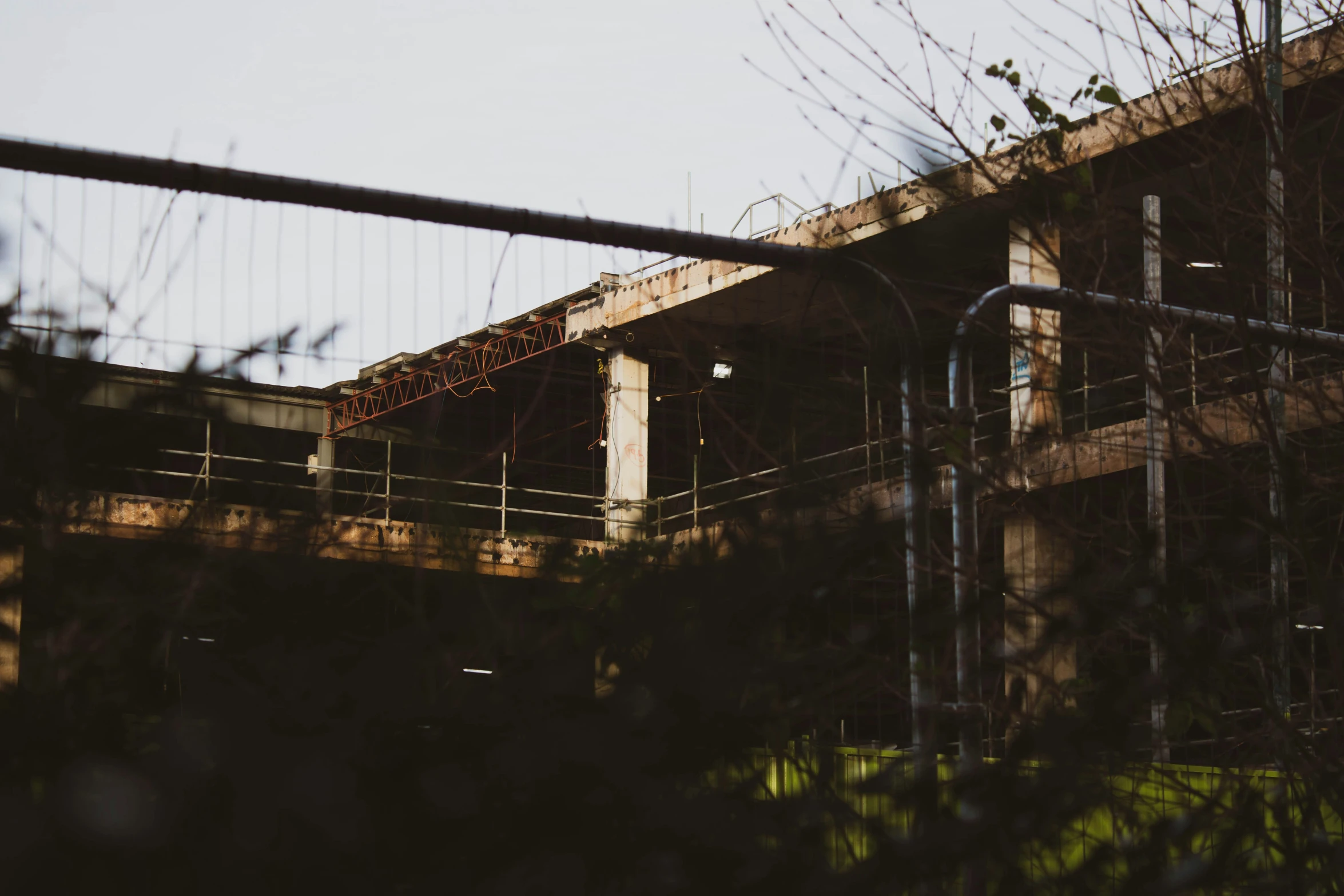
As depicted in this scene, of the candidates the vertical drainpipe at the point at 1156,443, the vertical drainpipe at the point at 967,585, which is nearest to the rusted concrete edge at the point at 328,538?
the vertical drainpipe at the point at 967,585

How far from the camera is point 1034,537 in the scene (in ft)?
8.68

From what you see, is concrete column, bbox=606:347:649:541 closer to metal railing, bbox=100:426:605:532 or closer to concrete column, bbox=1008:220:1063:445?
metal railing, bbox=100:426:605:532

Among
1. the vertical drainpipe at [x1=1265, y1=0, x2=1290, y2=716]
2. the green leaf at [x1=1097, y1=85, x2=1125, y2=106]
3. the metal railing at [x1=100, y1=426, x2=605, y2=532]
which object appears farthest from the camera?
the green leaf at [x1=1097, y1=85, x2=1125, y2=106]

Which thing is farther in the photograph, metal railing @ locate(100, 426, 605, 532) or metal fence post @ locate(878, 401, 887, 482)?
metal fence post @ locate(878, 401, 887, 482)

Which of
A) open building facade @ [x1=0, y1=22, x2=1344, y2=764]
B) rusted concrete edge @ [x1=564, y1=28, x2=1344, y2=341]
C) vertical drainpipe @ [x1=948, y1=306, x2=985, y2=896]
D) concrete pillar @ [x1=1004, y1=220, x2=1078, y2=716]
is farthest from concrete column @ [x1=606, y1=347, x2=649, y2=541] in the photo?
concrete pillar @ [x1=1004, y1=220, x2=1078, y2=716]

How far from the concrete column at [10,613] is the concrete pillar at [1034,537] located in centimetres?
138

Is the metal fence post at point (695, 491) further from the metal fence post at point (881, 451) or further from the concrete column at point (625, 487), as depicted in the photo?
the metal fence post at point (881, 451)

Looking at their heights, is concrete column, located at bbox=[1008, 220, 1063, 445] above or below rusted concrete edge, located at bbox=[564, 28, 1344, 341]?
below

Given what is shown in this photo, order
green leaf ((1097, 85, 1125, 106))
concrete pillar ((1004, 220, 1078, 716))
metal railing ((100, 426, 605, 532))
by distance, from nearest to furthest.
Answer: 1. metal railing ((100, 426, 605, 532))
2. concrete pillar ((1004, 220, 1078, 716))
3. green leaf ((1097, 85, 1125, 106))

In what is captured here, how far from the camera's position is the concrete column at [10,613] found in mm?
1619

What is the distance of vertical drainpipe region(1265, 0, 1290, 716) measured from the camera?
2594 millimetres

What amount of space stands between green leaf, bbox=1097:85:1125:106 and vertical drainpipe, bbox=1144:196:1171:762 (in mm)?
267

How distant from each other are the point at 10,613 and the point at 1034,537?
1.85 meters

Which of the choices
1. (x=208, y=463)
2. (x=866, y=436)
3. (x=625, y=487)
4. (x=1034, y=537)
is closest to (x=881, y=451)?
(x=866, y=436)
